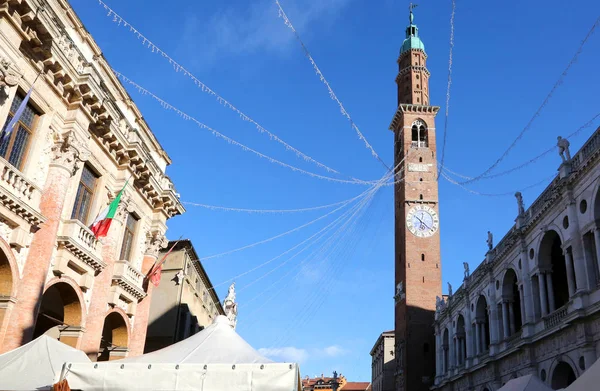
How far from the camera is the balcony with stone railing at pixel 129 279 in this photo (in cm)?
2183

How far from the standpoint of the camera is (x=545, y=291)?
27.5m

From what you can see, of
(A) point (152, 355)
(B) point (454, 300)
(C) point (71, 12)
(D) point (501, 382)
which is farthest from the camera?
(B) point (454, 300)

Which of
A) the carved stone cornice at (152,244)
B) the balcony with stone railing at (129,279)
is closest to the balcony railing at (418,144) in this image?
the carved stone cornice at (152,244)

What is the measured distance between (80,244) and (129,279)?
4.30 metres

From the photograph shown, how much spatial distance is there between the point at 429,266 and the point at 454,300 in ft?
37.5

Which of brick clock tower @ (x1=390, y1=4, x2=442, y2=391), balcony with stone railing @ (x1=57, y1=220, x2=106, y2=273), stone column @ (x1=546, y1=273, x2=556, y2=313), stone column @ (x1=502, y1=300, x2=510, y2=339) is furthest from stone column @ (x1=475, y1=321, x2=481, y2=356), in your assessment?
balcony with stone railing @ (x1=57, y1=220, x2=106, y2=273)

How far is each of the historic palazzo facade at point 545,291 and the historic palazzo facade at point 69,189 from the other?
18.2 m

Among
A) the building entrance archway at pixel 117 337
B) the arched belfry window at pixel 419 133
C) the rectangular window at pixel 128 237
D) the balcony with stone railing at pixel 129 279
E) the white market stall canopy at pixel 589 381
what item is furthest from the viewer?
the arched belfry window at pixel 419 133

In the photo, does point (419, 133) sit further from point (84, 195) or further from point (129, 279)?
point (84, 195)

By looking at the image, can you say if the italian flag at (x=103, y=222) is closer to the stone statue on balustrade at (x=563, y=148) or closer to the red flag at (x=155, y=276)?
the red flag at (x=155, y=276)

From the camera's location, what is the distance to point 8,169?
15.2 m

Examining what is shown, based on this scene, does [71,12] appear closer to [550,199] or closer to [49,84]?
[49,84]

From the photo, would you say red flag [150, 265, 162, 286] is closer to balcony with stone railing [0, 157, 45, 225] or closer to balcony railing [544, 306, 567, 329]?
balcony with stone railing [0, 157, 45, 225]

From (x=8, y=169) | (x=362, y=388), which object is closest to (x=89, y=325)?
(x=8, y=169)
